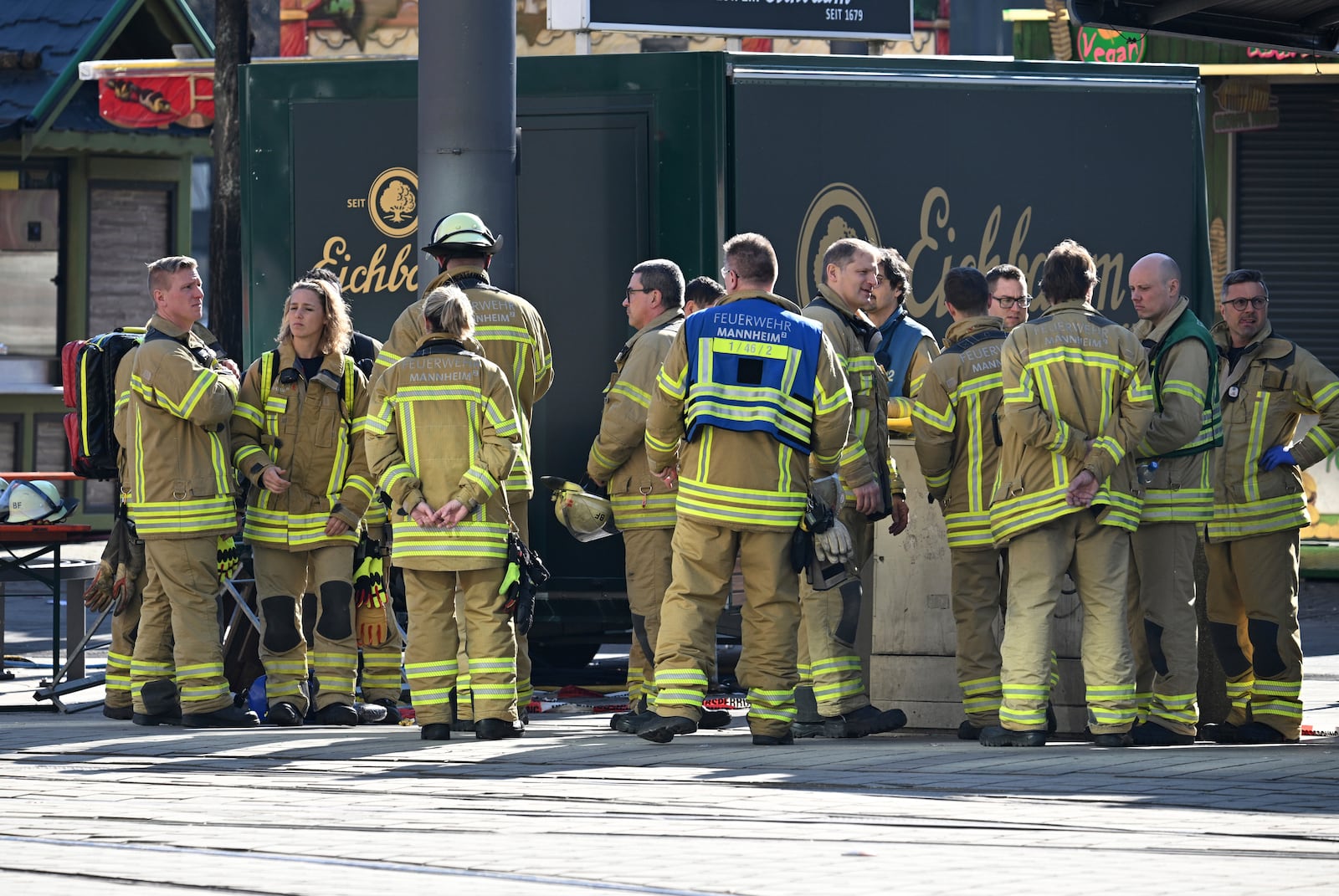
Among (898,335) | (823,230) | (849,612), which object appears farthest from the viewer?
(823,230)

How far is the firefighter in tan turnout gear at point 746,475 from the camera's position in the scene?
8570 millimetres

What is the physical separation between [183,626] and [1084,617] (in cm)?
388

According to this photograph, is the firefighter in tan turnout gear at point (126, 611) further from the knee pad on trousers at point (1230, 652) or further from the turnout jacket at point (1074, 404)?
the knee pad on trousers at point (1230, 652)

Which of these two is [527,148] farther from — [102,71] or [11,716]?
[102,71]

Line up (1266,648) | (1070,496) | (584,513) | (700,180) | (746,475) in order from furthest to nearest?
(700,180)
(584,513)
(1266,648)
(1070,496)
(746,475)

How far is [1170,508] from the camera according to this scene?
9.18 meters

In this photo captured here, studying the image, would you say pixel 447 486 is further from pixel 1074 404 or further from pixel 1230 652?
pixel 1230 652

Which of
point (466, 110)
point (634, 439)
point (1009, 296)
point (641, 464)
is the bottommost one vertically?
point (641, 464)

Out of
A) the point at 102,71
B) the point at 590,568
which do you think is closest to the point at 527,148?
the point at 590,568

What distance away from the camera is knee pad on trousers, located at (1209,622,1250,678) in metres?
9.56

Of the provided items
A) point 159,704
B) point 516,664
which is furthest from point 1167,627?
point 159,704

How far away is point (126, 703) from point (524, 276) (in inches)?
113

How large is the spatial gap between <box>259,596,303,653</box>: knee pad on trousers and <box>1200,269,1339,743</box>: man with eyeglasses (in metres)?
4.04

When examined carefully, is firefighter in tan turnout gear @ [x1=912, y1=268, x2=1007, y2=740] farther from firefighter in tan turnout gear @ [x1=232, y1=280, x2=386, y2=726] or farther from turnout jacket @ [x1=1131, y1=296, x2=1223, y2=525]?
firefighter in tan turnout gear @ [x1=232, y1=280, x2=386, y2=726]
